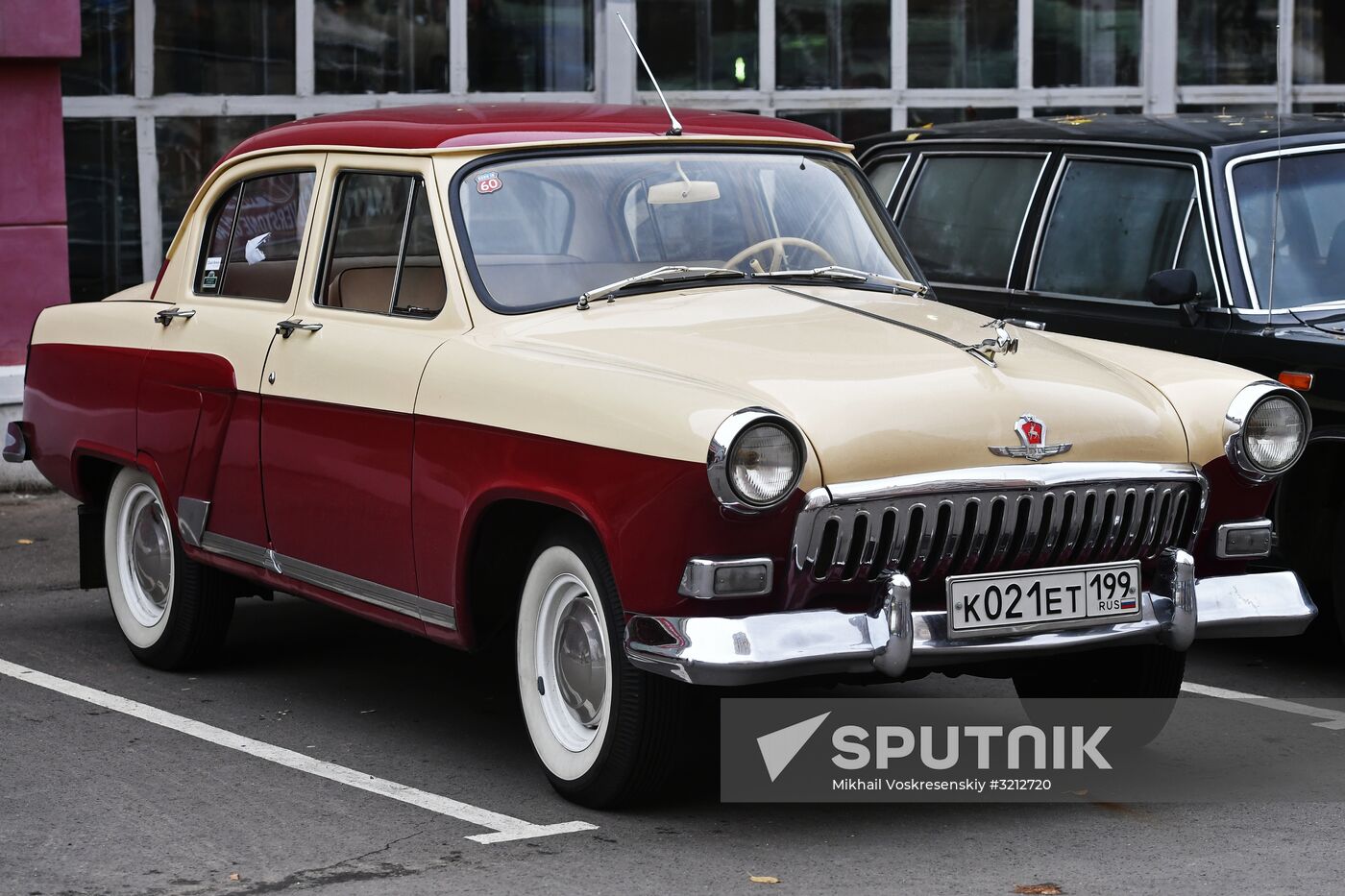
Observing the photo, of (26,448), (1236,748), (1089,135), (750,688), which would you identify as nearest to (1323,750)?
(1236,748)

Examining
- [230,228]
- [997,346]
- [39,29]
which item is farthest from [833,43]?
[997,346]

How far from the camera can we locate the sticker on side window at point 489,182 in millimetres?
5867

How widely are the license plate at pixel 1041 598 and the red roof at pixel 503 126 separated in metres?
1.91

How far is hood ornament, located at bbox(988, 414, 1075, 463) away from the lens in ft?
16.3

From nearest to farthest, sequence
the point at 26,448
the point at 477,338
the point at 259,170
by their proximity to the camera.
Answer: the point at 477,338 → the point at 259,170 → the point at 26,448

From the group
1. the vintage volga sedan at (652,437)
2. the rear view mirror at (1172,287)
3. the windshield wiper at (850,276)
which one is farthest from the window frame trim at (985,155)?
the vintage volga sedan at (652,437)

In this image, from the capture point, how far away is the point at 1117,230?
25.3 feet

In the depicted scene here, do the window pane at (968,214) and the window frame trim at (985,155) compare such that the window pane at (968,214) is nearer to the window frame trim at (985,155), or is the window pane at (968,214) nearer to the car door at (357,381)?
the window frame trim at (985,155)

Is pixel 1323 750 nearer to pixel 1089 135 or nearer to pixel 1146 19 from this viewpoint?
pixel 1089 135

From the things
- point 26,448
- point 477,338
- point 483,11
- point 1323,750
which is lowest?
point 1323,750

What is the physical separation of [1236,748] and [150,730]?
334 centimetres

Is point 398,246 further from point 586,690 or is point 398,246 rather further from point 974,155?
point 974,155

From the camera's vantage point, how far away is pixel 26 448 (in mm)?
7809

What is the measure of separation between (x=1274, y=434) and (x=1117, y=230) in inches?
93.1
